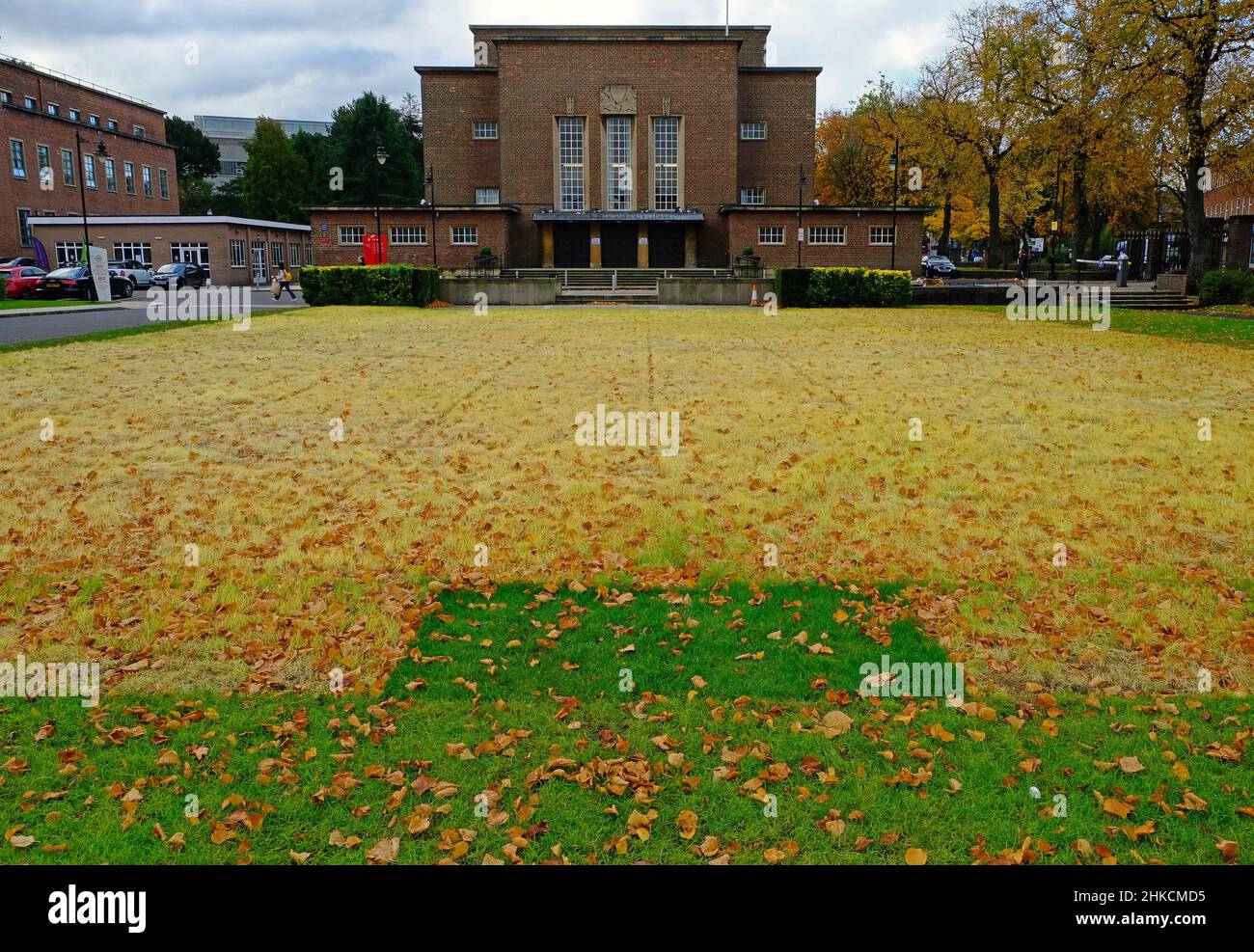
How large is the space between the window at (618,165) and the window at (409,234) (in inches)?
447

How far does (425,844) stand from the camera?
4227 mm

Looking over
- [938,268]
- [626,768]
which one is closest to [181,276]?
[938,268]

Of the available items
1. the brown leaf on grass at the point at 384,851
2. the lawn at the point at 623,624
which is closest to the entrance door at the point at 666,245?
the lawn at the point at 623,624

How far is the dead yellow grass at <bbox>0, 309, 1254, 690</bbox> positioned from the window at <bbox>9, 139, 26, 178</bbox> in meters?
55.6

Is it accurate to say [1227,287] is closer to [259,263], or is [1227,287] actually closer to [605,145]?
[605,145]

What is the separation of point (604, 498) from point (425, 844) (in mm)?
5769

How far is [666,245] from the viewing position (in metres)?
58.6

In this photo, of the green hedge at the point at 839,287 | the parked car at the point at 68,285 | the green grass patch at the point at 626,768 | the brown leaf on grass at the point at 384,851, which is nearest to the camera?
the brown leaf on grass at the point at 384,851

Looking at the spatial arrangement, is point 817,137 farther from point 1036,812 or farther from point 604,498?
point 1036,812

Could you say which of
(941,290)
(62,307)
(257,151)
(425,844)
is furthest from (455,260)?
(425,844)

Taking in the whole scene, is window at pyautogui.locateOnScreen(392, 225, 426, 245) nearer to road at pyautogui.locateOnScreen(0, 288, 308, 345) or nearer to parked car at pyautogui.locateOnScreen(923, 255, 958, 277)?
road at pyautogui.locateOnScreen(0, 288, 308, 345)

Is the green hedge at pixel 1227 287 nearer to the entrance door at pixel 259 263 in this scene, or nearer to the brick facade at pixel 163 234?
the brick facade at pixel 163 234

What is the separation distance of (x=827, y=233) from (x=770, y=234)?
3.25m

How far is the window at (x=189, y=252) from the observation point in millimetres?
63594
